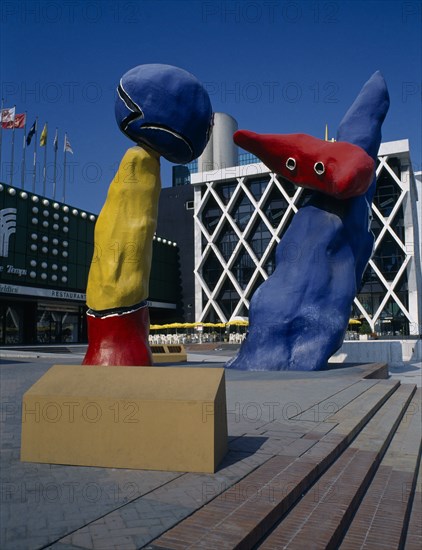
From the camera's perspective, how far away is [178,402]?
5.10m

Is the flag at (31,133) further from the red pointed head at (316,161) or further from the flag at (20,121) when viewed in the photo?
the red pointed head at (316,161)

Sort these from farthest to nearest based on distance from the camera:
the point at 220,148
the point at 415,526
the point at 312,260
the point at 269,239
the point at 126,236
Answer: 1. the point at 220,148
2. the point at 269,239
3. the point at 312,260
4. the point at 126,236
5. the point at 415,526

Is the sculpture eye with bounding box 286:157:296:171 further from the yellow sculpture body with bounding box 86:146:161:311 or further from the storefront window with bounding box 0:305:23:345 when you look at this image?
the storefront window with bounding box 0:305:23:345

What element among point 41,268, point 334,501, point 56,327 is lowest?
point 334,501

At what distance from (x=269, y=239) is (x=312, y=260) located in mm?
41006

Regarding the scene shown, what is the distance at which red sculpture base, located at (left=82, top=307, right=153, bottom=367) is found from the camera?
1130 centimetres

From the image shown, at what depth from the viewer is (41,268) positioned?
127 ft

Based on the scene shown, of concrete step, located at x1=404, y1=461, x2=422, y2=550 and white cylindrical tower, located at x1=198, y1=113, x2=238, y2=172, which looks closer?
concrete step, located at x1=404, y1=461, x2=422, y2=550

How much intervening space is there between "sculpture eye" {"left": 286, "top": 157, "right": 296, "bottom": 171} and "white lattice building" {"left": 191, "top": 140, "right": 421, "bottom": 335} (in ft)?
123

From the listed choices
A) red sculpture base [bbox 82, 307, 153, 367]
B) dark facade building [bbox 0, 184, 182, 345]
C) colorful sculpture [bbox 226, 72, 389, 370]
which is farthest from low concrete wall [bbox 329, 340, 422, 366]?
dark facade building [bbox 0, 184, 182, 345]

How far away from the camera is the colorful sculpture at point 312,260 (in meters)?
15.1

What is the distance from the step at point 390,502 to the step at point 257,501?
54cm

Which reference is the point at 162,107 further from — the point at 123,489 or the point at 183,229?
the point at 183,229

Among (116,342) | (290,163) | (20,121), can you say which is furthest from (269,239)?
(116,342)
